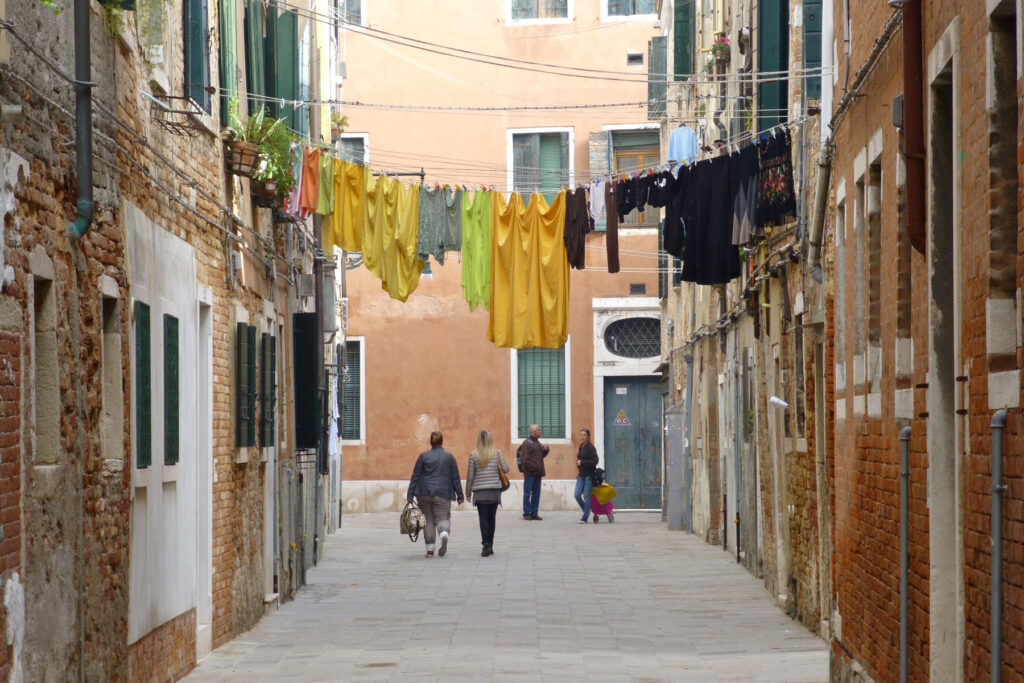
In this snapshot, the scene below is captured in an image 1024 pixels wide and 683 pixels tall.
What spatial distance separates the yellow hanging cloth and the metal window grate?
1607cm

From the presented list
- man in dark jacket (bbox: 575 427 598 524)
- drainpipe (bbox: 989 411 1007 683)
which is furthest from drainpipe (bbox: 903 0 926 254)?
man in dark jacket (bbox: 575 427 598 524)

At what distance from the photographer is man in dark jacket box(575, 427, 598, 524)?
98.7 ft

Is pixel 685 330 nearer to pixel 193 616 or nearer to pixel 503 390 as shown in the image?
pixel 503 390

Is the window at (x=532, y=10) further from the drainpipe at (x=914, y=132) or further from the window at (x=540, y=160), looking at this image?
the drainpipe at (x=914, y=132)

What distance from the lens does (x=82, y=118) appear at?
8.12 meters

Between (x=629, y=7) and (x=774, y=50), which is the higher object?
(x=629, y=7)

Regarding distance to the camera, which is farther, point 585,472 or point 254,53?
point 585,472

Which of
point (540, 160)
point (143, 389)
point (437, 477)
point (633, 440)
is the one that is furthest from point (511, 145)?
point (143, 389)

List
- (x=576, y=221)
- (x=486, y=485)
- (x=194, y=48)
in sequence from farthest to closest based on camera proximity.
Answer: (x=486, y=485), (x=576, y=221), (x=194, y=48)

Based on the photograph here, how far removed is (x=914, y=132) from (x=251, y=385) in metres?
8.47

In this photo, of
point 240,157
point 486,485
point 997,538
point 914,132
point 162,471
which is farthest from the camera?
point 486,485

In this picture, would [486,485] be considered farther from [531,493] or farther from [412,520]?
[531,493]

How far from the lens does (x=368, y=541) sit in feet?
85.4

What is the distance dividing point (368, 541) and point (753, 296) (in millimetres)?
9762
